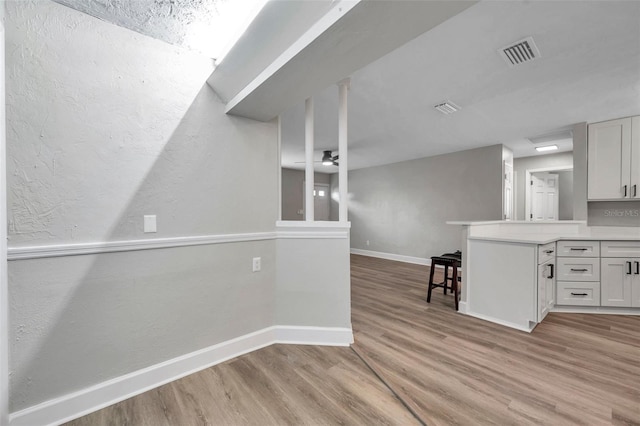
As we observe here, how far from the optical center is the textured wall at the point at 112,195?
4.70 feet

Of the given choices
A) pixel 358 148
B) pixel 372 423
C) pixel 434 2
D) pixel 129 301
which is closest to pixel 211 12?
pixel 434 2

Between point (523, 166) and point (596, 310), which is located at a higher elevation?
point (523, 166)

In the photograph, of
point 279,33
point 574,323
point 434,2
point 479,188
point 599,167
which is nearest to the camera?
point 434,2

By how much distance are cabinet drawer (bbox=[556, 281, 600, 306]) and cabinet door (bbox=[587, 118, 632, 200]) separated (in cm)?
135

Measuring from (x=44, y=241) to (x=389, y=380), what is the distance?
7.61 ft

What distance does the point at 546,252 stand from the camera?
2840 millimetres

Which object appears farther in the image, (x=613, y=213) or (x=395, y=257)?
(x=395, y=257)

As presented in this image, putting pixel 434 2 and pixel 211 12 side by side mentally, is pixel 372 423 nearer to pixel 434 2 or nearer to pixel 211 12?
pixel 434 2

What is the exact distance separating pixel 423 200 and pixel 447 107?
3.18 meters

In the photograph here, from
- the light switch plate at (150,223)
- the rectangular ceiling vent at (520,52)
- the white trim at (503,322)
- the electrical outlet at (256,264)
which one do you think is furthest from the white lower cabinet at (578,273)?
the light switch plate at (150,223)

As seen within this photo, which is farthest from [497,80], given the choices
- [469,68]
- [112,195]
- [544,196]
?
[544,196]

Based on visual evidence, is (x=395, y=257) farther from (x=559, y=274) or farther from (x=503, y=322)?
(x=503, y=322)

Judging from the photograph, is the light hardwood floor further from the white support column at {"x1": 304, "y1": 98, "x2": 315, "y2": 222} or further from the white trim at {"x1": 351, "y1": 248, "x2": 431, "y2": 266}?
the white trim at {"x1": 351, "y1": 248, "x2": 431, "y2": 266}

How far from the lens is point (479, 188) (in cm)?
520
